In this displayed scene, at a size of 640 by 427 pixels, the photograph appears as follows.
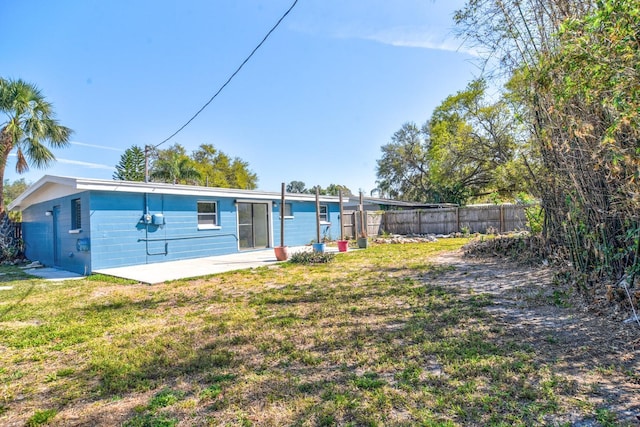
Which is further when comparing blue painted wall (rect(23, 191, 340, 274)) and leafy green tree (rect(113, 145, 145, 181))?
leafy green tree (rect(113, 145, 145, 181))

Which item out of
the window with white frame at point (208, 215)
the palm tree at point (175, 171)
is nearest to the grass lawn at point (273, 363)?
the window with white frame at point (208, 215)

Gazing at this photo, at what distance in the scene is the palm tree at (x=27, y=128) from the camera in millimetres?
10367

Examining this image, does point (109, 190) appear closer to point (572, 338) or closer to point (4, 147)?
point (4, 147)

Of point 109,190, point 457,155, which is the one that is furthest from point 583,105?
point 457,155

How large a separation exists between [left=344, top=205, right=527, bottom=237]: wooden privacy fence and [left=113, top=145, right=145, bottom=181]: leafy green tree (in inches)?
712

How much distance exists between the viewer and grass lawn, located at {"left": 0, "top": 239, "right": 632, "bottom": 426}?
2057mm

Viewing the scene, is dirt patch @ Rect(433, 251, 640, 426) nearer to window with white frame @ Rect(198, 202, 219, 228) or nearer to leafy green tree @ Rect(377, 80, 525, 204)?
leafy green tree @ Rect(377, 80, 525, 204)

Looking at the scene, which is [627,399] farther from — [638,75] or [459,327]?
[638,75]

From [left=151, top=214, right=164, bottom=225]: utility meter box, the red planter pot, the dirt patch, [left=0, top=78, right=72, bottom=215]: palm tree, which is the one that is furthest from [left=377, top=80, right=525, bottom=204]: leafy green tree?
[left=0, top=78, right=72, bottom=215]: palm tree

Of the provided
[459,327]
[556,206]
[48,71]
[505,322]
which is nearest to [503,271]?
[556,206]

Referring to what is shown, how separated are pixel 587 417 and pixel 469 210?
15.4m

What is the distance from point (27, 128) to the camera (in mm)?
10758

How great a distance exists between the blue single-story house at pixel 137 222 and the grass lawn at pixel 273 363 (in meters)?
3.50

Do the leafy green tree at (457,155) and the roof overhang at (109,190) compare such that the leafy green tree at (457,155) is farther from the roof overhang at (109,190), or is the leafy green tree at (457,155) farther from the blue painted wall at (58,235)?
the blue painted wall at (58,235)
